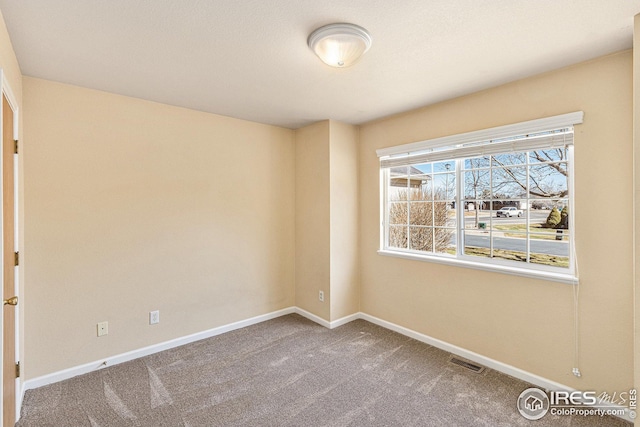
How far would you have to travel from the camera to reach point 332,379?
2494 millimetres

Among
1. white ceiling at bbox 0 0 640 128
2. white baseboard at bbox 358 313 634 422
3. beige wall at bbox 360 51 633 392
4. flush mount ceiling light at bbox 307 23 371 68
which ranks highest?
white ceiling at bbox 0 0 640 128

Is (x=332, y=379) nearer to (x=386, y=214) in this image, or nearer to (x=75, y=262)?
(x=386, y=214)

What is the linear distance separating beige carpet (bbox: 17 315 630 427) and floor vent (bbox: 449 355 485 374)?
0.18 feet

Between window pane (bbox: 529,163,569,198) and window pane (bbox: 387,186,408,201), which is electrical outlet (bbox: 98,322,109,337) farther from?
window pane (bbox: 529,163,569,198)

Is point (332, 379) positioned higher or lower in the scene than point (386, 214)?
lower

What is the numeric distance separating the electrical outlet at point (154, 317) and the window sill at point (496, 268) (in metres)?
2.48

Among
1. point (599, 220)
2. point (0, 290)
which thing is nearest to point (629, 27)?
point (599, 220)

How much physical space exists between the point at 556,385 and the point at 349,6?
297 centimetres

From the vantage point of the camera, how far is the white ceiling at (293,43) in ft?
5.15

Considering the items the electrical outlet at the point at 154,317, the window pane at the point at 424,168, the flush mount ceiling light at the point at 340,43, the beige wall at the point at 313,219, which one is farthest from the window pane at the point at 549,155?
the electrical outlet at the point at 154,317

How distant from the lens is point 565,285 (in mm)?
2248

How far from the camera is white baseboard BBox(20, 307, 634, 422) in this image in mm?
2363

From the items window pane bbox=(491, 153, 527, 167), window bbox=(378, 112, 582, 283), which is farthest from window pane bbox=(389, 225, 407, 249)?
window pane bbox=(491, 153, 527, 167)

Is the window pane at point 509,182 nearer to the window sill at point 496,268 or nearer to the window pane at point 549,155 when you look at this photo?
the window pane at point 549,155
